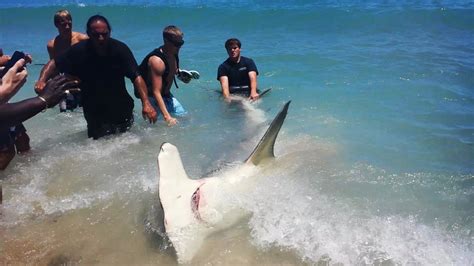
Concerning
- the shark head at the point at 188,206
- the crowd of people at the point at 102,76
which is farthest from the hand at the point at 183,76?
the shark head at the point at 188,206

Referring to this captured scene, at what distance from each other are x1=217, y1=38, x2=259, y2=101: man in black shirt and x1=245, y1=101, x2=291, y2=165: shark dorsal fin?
9.16ft

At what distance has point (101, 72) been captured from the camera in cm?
511

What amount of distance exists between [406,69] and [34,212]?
8204 mm

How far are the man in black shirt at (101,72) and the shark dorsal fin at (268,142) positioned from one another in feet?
4.58

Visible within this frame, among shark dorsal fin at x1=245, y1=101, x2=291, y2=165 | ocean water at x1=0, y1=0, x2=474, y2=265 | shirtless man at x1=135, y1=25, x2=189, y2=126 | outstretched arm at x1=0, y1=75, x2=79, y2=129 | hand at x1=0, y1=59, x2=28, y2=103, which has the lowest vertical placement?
ocean water at x1=0, y1=0, x2=474, y2=265

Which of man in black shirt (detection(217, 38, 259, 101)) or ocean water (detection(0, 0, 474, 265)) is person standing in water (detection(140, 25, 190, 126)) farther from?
man in black shirt (detection(217, 38, 259, 101))

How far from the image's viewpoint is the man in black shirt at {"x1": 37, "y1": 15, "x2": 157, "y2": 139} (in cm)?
495

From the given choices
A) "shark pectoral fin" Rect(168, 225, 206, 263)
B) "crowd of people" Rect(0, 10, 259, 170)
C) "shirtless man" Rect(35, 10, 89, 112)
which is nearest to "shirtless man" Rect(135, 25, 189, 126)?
"crowd of people" Rect(0, 10, 259, 170)

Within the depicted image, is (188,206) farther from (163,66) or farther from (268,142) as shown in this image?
(163,66)

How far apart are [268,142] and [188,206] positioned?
1.33 metres

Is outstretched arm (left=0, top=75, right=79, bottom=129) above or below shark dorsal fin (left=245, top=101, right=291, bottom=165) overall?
above

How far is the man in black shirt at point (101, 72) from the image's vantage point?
16.2 ft

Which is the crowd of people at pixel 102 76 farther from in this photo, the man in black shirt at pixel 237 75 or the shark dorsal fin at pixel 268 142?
the shark dorsal fin at pixel 268 142

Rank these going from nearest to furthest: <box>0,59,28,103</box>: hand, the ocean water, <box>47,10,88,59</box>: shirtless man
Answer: <box>0,59,28,103</box>: hand < the ocean water < <box>47,10,88,59</box>: shirtless man
